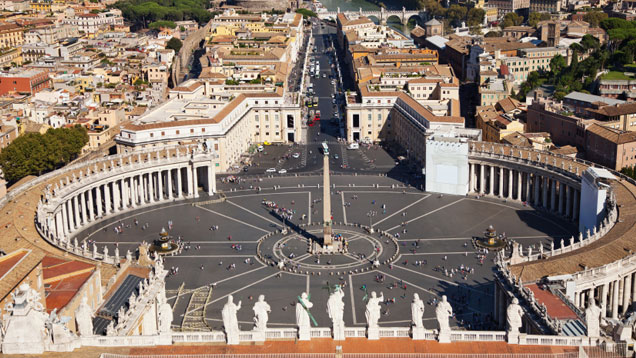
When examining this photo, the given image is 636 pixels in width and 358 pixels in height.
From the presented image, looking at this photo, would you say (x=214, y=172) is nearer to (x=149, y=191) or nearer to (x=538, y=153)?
(x=149, y=191)

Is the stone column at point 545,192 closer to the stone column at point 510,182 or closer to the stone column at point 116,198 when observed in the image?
the stone column at point 510,182

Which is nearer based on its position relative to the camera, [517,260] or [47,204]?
[517,260]

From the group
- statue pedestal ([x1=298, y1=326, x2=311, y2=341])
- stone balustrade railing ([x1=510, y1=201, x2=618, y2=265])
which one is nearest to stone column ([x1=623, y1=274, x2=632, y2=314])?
stone balustrade railing ([x1=510, y1=201, x2=618, y2=265])

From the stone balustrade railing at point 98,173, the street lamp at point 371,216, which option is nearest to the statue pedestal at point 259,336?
the stone balustrade railing at point 98,173

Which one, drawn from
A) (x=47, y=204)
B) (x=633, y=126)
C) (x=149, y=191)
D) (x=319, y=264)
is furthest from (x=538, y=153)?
(x=47, y=204)

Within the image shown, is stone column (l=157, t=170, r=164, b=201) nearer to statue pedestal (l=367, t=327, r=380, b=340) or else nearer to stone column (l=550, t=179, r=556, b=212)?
stone column (l=550, t=179, r=556, b=212)

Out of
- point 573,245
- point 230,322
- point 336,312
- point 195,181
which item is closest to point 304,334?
point 336,312
